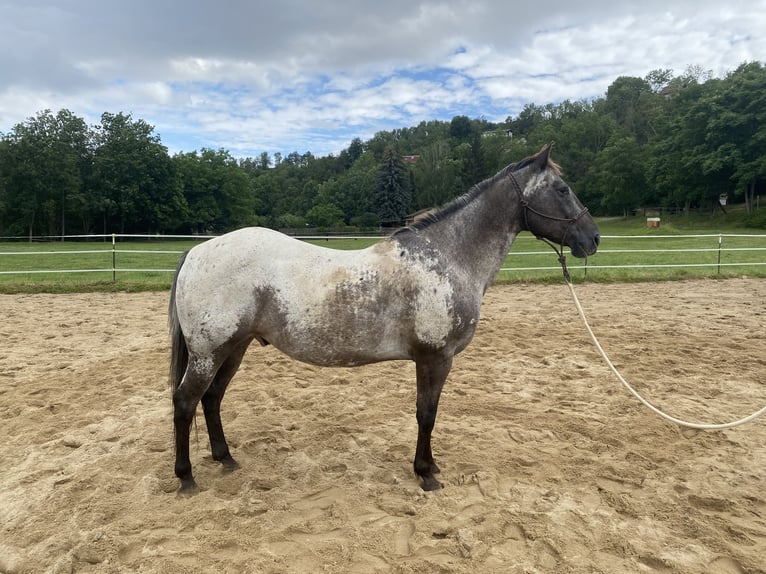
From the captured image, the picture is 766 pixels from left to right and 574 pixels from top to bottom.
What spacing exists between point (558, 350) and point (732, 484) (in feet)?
11.0

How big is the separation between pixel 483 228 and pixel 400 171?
59.8 m

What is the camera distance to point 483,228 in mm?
3357

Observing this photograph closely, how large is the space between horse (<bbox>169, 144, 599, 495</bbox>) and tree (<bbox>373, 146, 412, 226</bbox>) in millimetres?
57380

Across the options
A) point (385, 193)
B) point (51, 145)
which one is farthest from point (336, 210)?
point (51, 145)

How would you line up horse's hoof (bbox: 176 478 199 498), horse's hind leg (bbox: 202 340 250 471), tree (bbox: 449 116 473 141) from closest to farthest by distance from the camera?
horse's hoof (bbox: 176 478 199 498)
horse's hind leg (bbox: 202 340 250 471)
tree (bbox: 449 116 473 141)

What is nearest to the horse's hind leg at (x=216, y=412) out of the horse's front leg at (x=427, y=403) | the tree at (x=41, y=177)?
the horse's front leg at (x=427, y=403)

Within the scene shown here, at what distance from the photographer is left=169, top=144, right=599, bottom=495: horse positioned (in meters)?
3.06

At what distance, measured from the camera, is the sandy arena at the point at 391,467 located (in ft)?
8.43

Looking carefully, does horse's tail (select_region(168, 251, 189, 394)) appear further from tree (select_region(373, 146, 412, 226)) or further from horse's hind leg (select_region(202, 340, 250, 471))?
tree (select_region(373, 146, 412, 226))

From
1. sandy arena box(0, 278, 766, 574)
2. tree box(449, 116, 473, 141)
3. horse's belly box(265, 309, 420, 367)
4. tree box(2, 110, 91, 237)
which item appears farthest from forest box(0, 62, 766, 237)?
horse's belly box(265, 309, 420, 367)

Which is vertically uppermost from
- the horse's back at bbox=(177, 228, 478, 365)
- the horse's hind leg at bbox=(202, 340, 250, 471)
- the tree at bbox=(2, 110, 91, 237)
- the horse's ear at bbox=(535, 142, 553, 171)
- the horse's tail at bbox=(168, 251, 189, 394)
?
the tree at bbox=(2, 110, 91, 237)

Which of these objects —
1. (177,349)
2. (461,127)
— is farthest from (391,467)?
(461,127)

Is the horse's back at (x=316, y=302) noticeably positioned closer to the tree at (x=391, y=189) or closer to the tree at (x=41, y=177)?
the tree at (x=41, y=177)

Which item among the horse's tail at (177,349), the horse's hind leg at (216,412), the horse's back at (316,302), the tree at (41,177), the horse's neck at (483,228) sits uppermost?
the tree at (41,177)
